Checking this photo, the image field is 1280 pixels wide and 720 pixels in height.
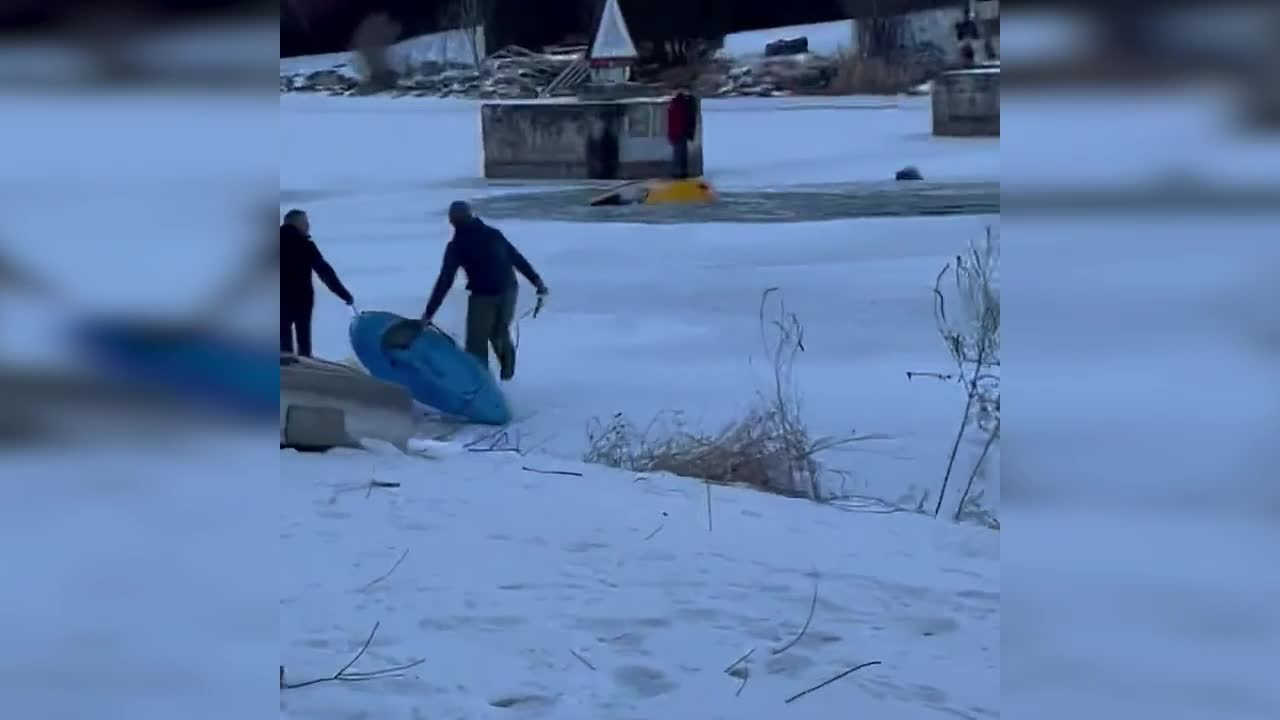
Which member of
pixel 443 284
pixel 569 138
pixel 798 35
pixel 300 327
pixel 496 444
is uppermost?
pixel 798 35

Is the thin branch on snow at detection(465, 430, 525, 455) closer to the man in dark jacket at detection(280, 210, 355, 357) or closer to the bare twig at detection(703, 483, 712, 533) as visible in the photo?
the man in dark jacket at detection(280, 210, 355, 357)

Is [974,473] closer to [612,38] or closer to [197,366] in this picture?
[197,366]

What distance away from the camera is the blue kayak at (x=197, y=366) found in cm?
161

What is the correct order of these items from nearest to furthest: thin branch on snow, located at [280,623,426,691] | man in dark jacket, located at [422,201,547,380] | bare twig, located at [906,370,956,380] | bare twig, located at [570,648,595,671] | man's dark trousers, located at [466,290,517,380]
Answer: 1. thin branch on snow, located at [280,623,426,691]
2. bare twig, located at [570,648,595,671]
3. bare twig, located at [906,370,956,380]
4. man in dark jacket, located at [422,201,547,380]
5. man's dark trousers, located at [466,290,517,380]

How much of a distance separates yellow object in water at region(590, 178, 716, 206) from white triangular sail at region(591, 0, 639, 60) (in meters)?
2.93

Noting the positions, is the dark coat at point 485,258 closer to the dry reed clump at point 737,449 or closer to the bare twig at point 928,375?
the dry reed clump at point 737,449

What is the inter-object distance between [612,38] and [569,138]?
142 centimetres

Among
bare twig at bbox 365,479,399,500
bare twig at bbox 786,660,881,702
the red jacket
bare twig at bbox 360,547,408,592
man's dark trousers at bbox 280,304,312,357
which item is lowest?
bare twig at bbox 786,660,881,702

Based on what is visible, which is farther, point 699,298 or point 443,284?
point 699,298

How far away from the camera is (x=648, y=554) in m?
5.11

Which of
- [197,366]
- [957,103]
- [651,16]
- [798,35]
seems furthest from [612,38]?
[197,366]

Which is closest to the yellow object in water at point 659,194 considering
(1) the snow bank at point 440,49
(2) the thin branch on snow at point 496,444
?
(1) the snow bank at point 440,49

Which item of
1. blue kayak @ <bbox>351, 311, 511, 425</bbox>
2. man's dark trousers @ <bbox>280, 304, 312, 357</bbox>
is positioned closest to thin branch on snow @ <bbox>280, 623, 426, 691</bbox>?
man's dark trousers @ <bbox>280, 304, 312, 357</bbox>

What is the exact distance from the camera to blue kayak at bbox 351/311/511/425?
28.8ft
